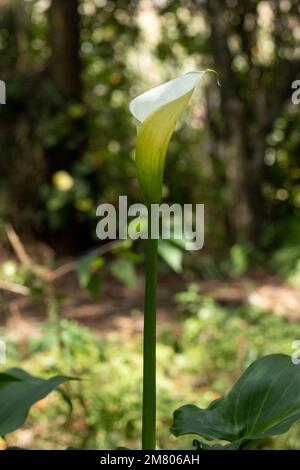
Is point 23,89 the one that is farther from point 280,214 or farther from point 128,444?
point 128,444

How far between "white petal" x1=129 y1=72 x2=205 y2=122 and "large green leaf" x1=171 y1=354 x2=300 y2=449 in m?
0.42

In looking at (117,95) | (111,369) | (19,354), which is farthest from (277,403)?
(117,95)

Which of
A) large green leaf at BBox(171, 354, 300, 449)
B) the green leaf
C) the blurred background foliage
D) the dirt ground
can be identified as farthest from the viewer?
the blurred background foliage

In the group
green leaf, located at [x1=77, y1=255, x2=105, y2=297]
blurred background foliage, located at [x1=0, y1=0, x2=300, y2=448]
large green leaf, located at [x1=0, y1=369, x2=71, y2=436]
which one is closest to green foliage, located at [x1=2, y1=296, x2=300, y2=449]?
green leaf, located at [x1=77, y1=255, x2=105, y2=297]

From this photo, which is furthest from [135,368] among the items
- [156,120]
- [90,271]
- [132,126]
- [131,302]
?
[132,126]

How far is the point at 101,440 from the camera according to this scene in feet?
5.62

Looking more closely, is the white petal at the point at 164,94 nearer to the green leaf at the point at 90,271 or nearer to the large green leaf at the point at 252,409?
the large green leaf at the point at 252,409

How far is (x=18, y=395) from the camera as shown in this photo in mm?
1062

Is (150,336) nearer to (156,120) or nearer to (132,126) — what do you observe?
(156,120)

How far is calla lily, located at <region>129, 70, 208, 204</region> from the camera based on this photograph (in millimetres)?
772

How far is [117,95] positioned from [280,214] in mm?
1115

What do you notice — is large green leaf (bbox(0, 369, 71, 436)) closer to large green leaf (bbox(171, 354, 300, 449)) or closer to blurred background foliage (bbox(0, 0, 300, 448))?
large green leaf (bbox(171, 354, 300, 449))

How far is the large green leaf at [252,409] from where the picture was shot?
957 millimetres

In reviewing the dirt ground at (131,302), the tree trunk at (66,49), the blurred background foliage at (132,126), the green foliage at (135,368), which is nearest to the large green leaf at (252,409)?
the green foliage at (135,368)
